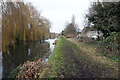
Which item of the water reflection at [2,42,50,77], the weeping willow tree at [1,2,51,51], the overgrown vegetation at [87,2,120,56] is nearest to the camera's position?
the overgrown vegetation at [87,2,120,56]

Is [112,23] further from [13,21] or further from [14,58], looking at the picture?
[13,21]

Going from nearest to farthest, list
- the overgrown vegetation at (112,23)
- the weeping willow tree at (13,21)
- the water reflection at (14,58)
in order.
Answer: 1. the overgrown vegetation at (112,23)
2. the water reflection at (14,58)
3. the weeping willow tree at (13,21)

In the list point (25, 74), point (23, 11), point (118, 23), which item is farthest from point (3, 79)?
point (23, 11)

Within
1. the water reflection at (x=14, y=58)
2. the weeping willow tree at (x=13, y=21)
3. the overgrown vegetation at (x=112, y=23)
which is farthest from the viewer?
the weeping willow tree at (x=13, y=21)

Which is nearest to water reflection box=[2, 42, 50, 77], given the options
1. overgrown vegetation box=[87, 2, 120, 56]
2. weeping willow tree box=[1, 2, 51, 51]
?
weeping willow tree box=[1, 2, 51, 51]

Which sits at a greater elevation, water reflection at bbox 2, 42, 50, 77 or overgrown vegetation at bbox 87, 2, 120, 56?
overgrown vegetation at bbox 87, 2, 120, 56

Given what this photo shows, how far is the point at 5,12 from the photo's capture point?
14859 millimetres

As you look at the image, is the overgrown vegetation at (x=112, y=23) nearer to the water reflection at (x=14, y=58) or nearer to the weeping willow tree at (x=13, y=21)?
the water reflection at (x=14, y=58)

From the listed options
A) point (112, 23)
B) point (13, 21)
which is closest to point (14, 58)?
point (13, 21)

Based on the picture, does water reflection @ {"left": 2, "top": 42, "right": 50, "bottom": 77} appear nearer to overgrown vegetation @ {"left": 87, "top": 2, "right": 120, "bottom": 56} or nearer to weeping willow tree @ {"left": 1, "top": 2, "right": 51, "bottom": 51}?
weeping willow tree @ {"left": 1, "top": 2, "right": 51, "bottom": 51}

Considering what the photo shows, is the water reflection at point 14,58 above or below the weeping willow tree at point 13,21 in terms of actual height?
below

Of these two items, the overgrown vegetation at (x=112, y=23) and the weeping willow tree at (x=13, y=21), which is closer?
the overgrown vegetation at (x=112, y=23)

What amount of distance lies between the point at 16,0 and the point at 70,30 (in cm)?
3124

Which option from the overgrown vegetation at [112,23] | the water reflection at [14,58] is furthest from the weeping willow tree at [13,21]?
the overgrown vegetation at [112,23]
